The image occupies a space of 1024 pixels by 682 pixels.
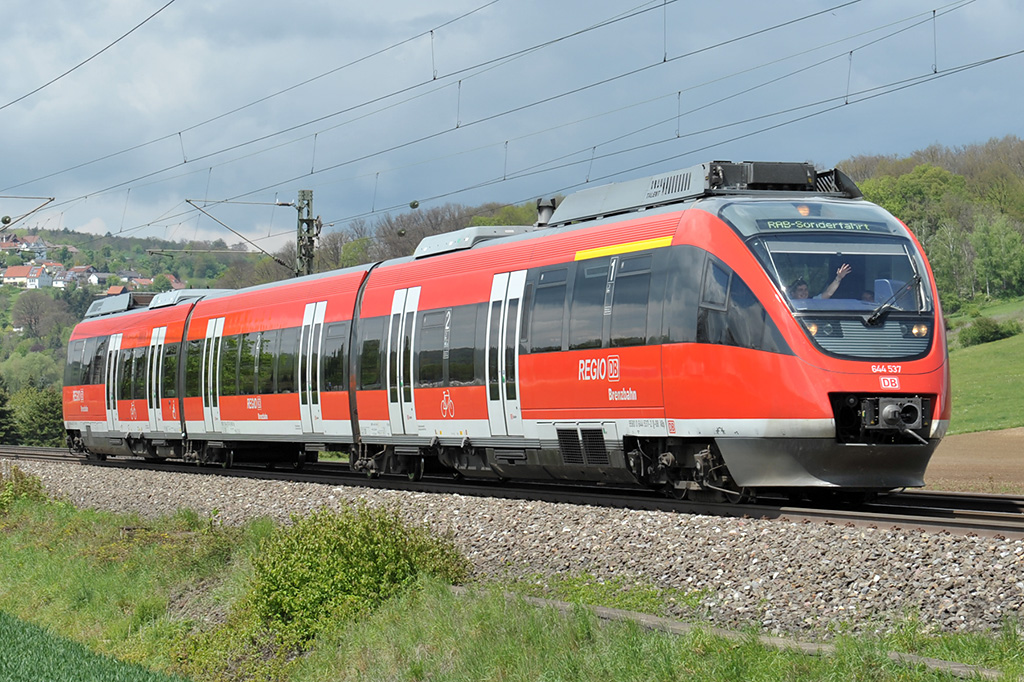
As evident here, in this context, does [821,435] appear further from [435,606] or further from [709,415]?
[435,606]

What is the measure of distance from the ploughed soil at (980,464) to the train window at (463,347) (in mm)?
7893

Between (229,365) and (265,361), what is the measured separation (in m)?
1.75

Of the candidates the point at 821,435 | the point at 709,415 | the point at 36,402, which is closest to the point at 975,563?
the point at 821,435

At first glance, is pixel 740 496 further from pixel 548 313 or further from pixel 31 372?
pixel 31 372

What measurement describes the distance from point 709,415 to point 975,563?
4479 mm

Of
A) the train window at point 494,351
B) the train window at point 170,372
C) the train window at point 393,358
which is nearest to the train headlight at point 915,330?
the train window at point 494,351

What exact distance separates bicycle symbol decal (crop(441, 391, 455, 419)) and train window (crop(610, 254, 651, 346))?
3927 mm

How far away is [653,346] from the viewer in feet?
44.0

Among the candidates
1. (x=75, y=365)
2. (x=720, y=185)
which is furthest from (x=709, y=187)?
(x=75, y=365)

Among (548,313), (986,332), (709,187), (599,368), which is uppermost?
(986,332)

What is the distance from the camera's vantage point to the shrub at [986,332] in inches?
2554

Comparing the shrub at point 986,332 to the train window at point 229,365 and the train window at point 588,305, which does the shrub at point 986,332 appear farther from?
the train window at point 588,305

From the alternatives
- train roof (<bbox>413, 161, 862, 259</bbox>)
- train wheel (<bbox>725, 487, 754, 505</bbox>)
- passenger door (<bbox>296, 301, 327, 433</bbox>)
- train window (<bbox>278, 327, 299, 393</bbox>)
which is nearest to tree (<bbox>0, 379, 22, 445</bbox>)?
train window (<bbox>278, 327, 299, 393</bbox>)

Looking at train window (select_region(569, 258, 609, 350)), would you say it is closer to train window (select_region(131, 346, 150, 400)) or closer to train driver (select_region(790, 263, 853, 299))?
train driver (select_region(790, 263, 853, 299))
